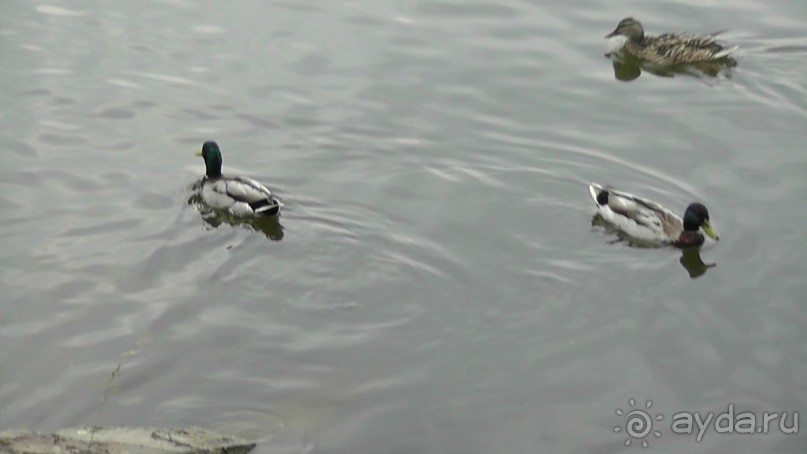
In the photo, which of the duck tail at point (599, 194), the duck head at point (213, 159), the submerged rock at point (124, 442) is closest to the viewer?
the submerged rock at point (124, 442)

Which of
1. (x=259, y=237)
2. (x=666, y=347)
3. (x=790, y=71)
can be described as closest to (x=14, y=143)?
(x=259, y=237)

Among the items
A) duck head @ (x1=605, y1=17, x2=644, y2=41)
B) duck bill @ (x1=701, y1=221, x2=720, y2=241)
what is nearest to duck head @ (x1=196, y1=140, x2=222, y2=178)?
duck bill @ (x1=701, y1=221, x2=720, y2=241)

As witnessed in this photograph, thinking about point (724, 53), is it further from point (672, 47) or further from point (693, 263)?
point (693, 263)

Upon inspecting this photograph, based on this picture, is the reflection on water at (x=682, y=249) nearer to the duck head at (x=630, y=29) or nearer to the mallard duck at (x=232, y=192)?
the mallard duck at (x=232, y=192)

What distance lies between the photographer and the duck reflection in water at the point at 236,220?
13031 millimetres

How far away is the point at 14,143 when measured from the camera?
14414 mm

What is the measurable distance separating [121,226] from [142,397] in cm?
307

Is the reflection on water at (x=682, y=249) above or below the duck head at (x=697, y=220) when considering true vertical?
below

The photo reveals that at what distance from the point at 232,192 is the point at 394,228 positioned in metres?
1.70

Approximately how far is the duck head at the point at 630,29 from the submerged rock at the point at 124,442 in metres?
9.74

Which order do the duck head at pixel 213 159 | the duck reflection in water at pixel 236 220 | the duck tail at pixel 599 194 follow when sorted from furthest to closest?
the duck head at pixel 213 159, the duck tail at pixel 599 194, the duck reflection in water at pixel 236 220
